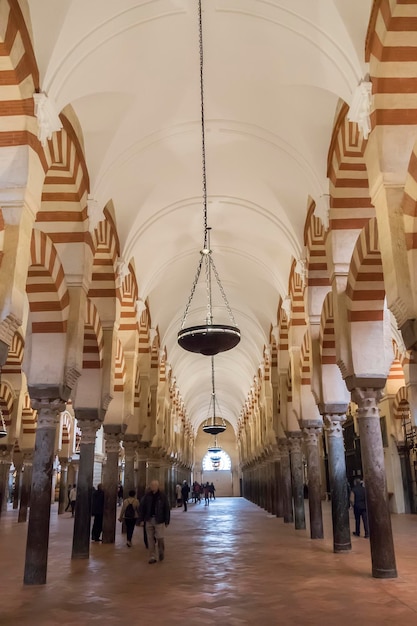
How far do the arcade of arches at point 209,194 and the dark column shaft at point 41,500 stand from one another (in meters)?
0.01

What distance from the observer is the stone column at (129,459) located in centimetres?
1016

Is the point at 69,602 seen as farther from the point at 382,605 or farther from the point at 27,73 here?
the point at 27,73

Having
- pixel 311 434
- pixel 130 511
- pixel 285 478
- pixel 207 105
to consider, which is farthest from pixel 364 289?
pixel 285 478

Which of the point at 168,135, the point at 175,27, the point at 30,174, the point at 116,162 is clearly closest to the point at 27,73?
the point at 30,174

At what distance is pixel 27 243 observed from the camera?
4.41 metres

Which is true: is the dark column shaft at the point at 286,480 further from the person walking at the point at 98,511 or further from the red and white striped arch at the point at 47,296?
the red and white striped arch at the point at 47,296

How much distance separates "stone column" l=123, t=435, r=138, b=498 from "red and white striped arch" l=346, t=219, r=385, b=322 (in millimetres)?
5803

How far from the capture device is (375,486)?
5.12m

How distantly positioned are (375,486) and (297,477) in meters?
5.26

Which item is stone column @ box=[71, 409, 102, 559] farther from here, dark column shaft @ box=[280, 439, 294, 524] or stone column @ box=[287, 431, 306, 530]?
dark column shaft @ box=[280, 439, 294, 524]

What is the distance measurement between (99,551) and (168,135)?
18.7 ft

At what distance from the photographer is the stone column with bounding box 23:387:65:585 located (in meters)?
4.90

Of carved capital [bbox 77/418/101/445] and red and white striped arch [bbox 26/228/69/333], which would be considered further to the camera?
carved capital [bbox 77/418/101/445]

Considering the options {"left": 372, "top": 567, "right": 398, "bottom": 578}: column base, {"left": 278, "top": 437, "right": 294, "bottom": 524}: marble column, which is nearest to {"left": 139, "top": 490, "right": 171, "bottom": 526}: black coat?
{"left": 372, "top": 567, "right": 398, "bottom": 578}: column base
